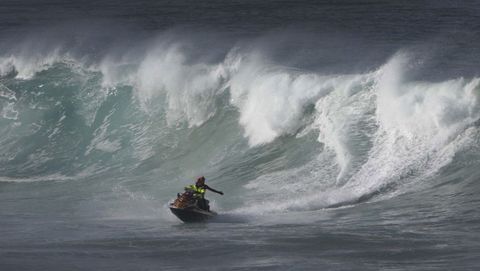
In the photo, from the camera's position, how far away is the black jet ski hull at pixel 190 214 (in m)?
23.2

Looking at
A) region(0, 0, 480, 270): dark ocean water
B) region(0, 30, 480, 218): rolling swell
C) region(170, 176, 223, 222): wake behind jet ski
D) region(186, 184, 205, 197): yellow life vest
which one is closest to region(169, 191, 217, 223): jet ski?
region(170, 176, 223, 222): wake behind jet ski

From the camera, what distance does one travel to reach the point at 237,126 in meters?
32.5

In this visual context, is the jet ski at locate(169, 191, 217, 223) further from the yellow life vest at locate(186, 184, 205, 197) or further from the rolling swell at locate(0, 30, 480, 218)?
the rolling swell at locate(0, 30, 480, 218)

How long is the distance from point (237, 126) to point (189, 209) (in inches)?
377

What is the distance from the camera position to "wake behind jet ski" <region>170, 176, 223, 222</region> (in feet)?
76.1

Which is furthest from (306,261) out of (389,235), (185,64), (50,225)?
(185,64)

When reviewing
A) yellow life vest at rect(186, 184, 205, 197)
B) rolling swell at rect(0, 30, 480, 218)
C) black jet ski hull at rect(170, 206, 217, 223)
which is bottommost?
black jet ski hull at rect(170, 206, 217, 223)

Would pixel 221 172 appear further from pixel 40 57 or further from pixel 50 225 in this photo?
pixel 40 57

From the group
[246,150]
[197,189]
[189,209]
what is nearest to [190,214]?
[189,209]

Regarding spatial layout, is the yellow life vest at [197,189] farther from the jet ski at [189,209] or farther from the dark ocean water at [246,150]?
the dark ocean water at [246,150]

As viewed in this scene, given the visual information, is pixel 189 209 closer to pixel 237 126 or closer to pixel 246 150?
pixel 246 150

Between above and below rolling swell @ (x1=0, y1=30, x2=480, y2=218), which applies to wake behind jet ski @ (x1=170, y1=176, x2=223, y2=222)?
below

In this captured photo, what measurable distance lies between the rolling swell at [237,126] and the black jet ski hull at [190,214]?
62.2 inches

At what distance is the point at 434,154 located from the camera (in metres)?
26.4
